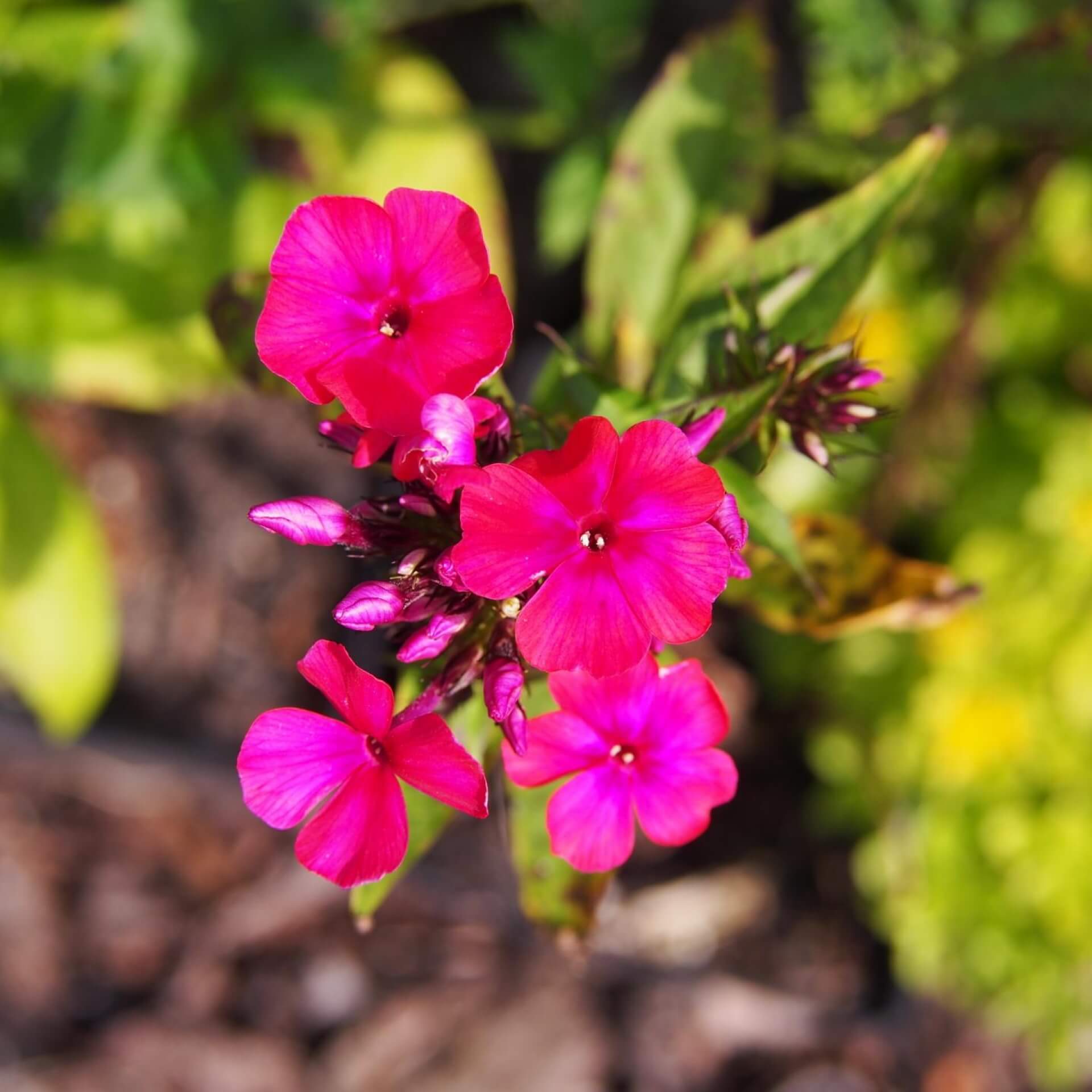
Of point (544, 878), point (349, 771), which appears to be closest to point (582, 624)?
point (349, 771)

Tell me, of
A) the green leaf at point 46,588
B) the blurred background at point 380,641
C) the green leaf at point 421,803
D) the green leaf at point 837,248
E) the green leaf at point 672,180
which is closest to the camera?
the green leaf at point 421,803

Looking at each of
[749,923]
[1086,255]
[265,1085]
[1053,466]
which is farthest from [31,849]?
[1086,255]

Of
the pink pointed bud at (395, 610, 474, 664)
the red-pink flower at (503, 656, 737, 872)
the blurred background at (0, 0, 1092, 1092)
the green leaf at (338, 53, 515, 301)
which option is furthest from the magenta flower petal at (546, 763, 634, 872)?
the green leaf at (338, 53, 515, 301)

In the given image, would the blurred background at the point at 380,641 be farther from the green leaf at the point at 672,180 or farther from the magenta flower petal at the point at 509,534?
the magenta flower petal at the point at 509,534

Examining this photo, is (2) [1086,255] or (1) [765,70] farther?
(2) [1086,255]

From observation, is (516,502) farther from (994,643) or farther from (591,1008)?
(591,1008)

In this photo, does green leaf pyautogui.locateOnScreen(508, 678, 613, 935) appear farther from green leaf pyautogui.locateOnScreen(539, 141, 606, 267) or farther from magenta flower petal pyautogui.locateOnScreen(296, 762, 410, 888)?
green leaf pyautogui.locateOnScreen(539, 141, 606, 267)

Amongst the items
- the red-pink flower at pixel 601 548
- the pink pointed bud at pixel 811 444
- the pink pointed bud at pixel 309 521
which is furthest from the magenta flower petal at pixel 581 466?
the pink pointed bud at pixel 811 444
